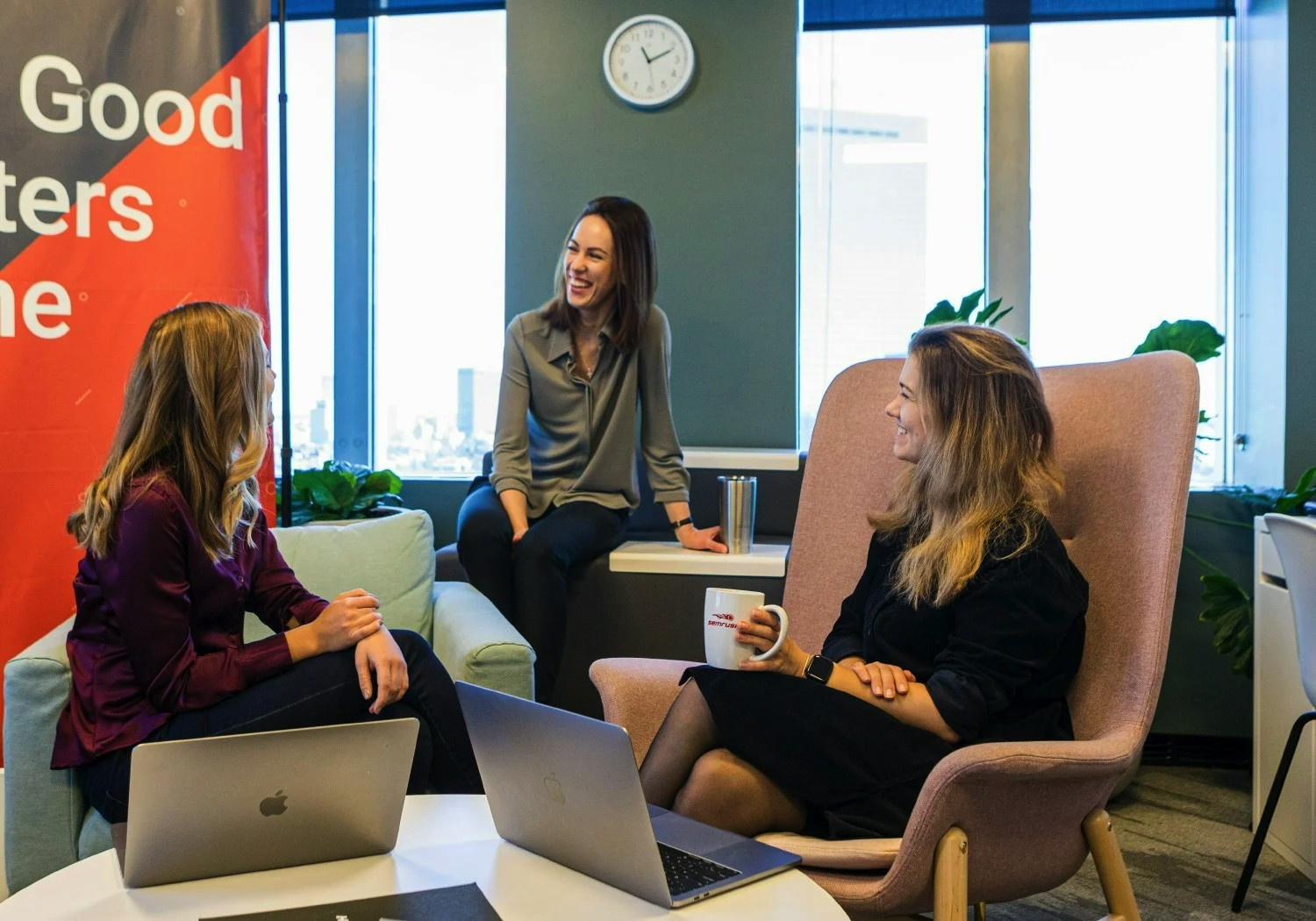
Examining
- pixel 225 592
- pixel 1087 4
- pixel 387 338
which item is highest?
Answer: pixel 1087 4

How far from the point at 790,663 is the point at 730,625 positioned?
5.9 inches

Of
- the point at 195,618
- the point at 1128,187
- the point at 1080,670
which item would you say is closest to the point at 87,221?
the point at 195,618

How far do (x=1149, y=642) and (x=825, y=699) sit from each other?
0.46m

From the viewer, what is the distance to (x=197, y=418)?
1.83 m

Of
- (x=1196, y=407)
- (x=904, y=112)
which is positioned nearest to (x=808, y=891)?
(x=1196, y=407)

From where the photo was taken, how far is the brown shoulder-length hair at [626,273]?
10.3 feet

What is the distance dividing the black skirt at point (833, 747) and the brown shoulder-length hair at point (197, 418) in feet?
2.75

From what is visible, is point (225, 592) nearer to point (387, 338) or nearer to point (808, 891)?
point (808, 891)

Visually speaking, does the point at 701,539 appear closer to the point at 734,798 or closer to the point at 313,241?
the point at 734,798

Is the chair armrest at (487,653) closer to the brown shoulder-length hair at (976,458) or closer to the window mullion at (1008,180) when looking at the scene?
the brown shoulder-length hair at (976,458)

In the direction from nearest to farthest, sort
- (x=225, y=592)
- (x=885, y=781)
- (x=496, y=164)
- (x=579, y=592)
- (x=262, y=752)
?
(x=262, y=752)
(x=885, y=781)
(x=225, y=592)
(x=579, y=592)
(x=496, y=164)

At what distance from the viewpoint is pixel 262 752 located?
115 cm

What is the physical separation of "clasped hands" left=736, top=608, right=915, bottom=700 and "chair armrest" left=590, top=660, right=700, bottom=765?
0.25m

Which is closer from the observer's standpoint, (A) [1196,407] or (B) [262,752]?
(B) [262,752]
